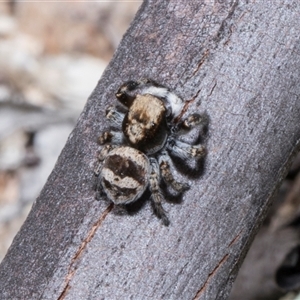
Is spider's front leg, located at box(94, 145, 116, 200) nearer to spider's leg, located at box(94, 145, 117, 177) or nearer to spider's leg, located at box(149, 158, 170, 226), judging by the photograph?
spider's leg, located at box(94, 145, 117, 177)

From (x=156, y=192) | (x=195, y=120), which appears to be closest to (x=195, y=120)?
(x=195, y=120)

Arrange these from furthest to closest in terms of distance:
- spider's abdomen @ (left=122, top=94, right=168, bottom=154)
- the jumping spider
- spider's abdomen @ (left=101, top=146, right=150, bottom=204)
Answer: spider's abdomen @ (left=122, top=94, right=168, bottom=154)
spider's abdomen @ (left=101, top=146, right=150, bottom=204)
the jumping spider

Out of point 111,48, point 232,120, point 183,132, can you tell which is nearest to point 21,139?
point 111,48

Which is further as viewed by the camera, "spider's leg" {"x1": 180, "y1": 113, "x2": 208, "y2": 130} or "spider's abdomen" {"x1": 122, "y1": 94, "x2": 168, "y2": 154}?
"spider's abdomen" {"x1": 122, "y1": 94, "x2": 168, "y2": 154}

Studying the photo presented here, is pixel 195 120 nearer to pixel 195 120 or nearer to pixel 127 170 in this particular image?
pixel 195 120

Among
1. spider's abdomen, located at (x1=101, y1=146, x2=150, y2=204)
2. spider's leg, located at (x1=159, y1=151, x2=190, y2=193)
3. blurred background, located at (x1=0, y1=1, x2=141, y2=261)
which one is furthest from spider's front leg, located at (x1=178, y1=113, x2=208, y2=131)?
blurred background, located at (x1=0, y1=1, x2=141, y2=261)

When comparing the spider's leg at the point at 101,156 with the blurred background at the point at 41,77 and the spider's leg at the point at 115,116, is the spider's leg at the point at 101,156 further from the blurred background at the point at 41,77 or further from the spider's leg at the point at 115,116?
the blurred background at the point at 41,77

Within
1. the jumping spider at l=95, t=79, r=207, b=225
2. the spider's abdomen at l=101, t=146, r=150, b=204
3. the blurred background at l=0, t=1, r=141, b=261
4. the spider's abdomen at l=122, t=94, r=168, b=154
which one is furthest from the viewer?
the blurred background at l=0, t=1, r=141, b=261
